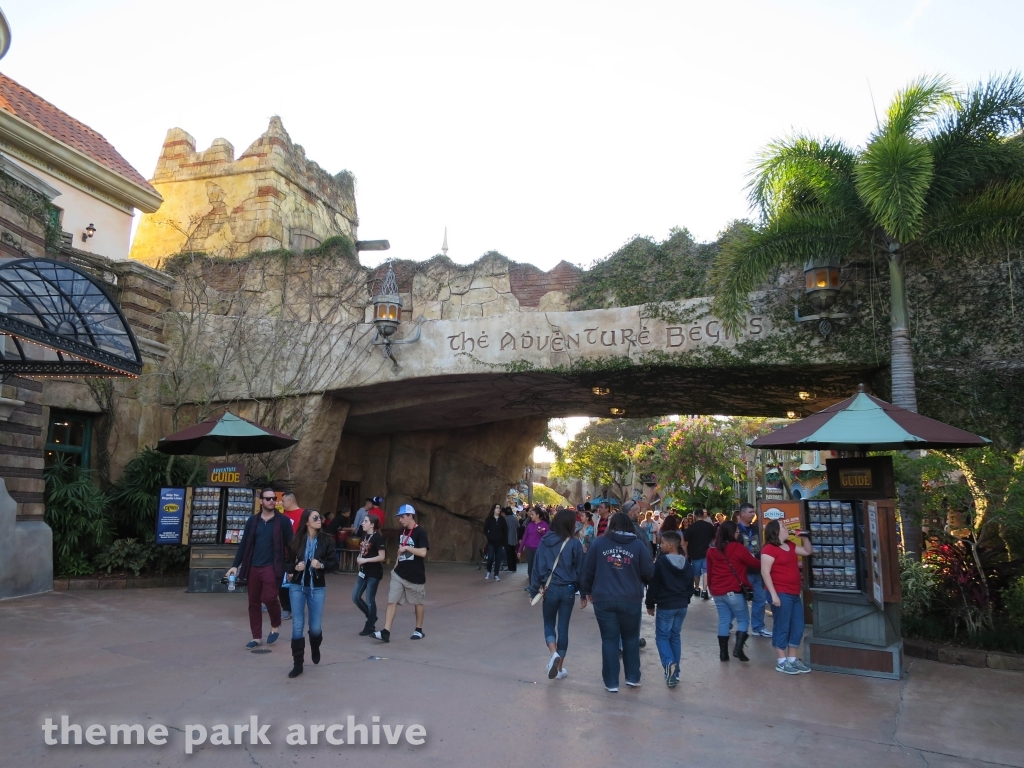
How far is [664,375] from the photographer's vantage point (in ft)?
43.4

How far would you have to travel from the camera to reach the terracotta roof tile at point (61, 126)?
16123 mm

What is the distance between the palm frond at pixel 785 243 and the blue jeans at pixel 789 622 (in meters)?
4.70

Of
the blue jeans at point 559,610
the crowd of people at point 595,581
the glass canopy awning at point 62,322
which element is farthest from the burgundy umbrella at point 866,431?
the glass canopy awning at point 62,322

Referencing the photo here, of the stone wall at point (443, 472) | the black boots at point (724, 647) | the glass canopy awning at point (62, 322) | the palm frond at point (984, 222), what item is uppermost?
the palm frond at point (984, 222)

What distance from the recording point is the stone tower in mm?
20203

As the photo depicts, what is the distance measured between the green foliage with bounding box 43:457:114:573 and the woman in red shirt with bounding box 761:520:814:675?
1043cm

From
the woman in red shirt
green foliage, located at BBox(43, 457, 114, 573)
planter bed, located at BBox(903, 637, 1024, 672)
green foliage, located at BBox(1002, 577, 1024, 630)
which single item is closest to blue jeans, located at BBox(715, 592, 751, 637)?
the woman in red shirt

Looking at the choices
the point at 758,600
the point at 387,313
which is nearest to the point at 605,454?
the point at 387,313

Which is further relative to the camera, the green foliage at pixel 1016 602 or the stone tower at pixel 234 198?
the stone tower at pixel 234 198

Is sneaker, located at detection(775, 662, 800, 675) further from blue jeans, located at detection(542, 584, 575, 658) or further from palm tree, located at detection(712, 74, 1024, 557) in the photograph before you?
palm tree, located at detection(712, 74, 1024, 557)

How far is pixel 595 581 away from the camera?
6.34 meters

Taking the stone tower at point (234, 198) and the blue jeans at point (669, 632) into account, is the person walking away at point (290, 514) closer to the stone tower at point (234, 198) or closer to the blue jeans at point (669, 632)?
the blue jeans at point (669, 632)

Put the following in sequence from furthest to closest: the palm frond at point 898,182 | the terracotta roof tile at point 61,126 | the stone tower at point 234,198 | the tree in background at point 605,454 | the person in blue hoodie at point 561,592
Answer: the tree in background at point 605,454 < the stone tower at point 234,198 < the terracotta roof tile at point 61,126 < the palm frond at point 898,182 < the person in blue hoodie at point 561,592

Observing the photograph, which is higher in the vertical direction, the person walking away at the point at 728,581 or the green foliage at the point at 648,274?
the green foliage at the point at 648,274
